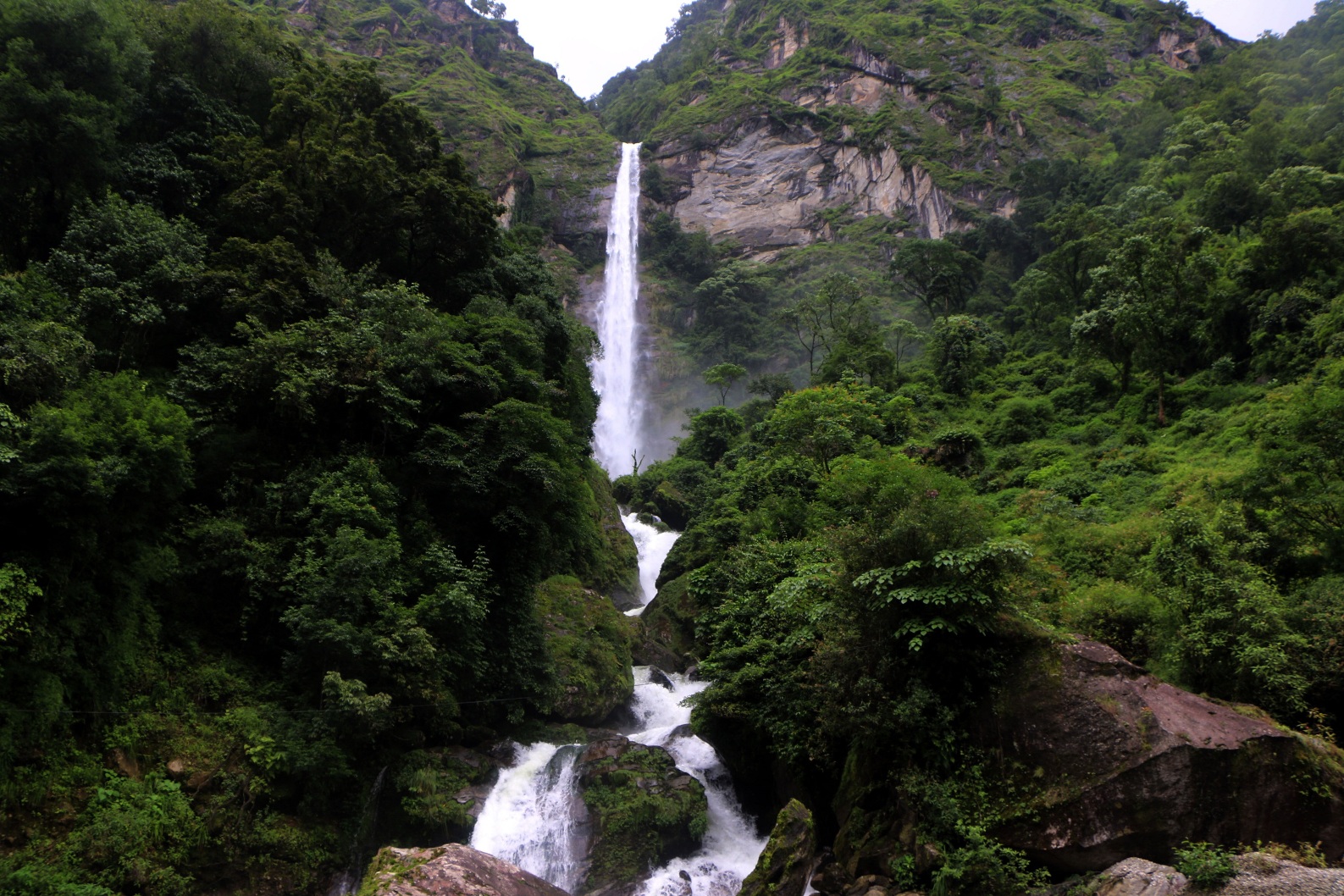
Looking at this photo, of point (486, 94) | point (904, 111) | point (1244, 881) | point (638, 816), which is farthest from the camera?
point (486, 94)

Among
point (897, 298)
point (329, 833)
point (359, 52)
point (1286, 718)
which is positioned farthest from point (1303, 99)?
point (359, 52)

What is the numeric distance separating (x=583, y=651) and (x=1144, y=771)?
13.5 meters

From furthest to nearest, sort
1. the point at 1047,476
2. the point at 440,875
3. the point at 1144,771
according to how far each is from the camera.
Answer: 1. the point at 1047,476
2. the point at 440,875
3. the point at 1144,771

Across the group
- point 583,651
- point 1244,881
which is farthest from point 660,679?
point 1244,881

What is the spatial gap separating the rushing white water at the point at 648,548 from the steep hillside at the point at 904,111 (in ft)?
121

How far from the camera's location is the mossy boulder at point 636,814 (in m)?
14.0

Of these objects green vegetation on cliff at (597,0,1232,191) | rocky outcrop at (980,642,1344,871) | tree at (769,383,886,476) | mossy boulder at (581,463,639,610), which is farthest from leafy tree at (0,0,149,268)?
green vegetation on cliff at (597,0,1232,191)

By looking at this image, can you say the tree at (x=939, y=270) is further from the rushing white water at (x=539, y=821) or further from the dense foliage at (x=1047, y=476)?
the rushing white water at (x=539, y=821)

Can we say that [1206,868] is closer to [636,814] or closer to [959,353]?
[636,814]

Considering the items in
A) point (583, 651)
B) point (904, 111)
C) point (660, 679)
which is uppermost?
point (904, 111)

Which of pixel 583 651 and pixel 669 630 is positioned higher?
pixel 669 630

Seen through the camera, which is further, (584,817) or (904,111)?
(904,111)

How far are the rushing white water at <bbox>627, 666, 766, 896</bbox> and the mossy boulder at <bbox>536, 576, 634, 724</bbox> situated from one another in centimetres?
110

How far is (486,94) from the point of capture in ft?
239
